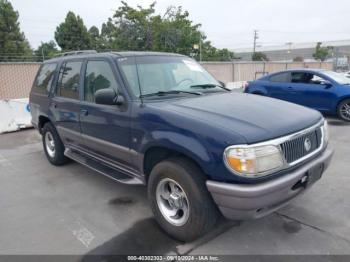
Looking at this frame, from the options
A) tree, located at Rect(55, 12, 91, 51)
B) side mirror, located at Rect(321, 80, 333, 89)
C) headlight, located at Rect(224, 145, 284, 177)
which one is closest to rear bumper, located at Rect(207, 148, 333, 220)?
headlight, located at Rect(224, 145, 284, 177)

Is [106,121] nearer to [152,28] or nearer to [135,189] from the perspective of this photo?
[135,189]

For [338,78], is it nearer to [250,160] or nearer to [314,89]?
[314,89]

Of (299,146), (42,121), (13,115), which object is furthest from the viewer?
Result: (13,115)

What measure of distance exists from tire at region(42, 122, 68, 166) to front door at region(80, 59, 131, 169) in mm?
1111

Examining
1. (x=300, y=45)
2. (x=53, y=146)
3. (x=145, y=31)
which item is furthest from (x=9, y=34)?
(x=300, y=45)

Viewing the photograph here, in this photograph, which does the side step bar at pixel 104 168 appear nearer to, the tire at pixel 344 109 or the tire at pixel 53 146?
the tire at pixel 53 146

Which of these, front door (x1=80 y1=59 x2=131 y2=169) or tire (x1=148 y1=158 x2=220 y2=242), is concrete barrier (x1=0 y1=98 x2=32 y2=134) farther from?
tire (x1=148 y1=158 x2=220 y2=242)

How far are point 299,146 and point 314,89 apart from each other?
665cm

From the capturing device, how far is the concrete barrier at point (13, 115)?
8039 millimetres

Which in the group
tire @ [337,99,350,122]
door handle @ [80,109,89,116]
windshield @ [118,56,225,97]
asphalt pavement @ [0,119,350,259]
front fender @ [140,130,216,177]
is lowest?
asphalt pavement @ [0,119,350,259]

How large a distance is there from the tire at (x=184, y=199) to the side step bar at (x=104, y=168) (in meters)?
0.39

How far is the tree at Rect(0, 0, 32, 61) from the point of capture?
3112 cm

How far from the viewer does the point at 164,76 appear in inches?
147

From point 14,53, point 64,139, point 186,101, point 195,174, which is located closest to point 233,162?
point 195,174
